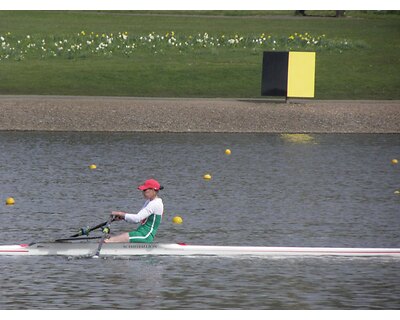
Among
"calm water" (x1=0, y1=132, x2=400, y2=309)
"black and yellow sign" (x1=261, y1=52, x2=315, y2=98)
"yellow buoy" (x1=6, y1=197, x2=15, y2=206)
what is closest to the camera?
"calm water" (x1=0, y1=132, x2=400, y2=309)

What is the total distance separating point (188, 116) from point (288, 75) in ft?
19.2

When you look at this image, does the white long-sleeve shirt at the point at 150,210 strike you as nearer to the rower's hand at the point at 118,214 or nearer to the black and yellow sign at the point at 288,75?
the rower's hand at the point at 118,214

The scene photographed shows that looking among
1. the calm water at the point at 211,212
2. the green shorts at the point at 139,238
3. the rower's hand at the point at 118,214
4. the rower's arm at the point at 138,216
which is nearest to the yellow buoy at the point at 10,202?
the calm water at the point at 211,212

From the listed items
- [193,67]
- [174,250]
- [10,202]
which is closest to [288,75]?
[193,67]

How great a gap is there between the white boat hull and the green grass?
35840mm

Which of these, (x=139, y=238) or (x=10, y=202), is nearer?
(x=139, y=238)

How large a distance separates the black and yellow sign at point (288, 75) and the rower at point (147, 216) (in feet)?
107

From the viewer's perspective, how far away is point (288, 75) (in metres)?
61.9

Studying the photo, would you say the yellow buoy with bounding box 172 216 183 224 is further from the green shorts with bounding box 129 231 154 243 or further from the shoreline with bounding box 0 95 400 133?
the shoreline with bounding box 0 95 400 133

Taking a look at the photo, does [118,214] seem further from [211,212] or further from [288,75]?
[288,75]

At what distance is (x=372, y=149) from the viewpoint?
54250 mm

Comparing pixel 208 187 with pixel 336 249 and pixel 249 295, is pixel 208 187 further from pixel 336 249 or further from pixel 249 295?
pixel 249 295

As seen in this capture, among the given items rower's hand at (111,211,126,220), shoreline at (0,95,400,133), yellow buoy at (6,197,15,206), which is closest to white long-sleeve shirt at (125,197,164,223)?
rower's hand at (111,211,126,220)

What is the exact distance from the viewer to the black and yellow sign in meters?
61.5
